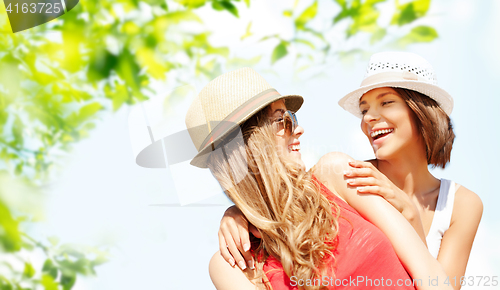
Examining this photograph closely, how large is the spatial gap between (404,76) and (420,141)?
58 cm

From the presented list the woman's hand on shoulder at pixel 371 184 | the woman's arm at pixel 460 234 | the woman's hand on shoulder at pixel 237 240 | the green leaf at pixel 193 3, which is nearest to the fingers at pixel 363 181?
the woman's hand on shoulder at pixel 371 184

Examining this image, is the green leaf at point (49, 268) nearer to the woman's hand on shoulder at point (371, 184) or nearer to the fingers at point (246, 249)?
the fingers at point (246, 249)

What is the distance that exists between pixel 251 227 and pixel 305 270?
412mm

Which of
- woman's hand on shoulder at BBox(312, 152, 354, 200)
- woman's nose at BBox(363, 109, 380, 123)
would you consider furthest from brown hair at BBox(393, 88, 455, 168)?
woman's hand on shoulder at BBox(312, 152, 354, 200)

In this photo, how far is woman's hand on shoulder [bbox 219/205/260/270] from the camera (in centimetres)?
187

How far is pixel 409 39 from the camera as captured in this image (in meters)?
2.74

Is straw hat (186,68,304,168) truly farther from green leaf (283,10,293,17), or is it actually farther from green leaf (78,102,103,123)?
green leaf (283,10,293,17)

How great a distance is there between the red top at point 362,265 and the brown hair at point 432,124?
47.0 inches

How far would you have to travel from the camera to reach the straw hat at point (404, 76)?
2.53 m

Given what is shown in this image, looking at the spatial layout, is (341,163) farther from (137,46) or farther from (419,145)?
(137,46)

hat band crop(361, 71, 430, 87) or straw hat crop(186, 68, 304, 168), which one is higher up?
hat band crop(361, 71, 430, 87)

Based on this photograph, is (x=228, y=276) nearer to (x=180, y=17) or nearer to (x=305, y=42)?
(x=180, y=17)

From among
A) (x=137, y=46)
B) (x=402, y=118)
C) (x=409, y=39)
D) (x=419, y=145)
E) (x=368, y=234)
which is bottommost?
(x=368, y=234)

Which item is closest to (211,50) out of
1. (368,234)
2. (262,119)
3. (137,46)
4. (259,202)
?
(137,46)
